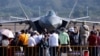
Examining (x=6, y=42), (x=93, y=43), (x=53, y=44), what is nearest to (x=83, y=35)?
(x=93, y=43)

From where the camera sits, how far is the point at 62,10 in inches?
4688

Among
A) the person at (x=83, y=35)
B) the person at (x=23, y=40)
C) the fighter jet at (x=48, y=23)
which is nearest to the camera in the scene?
the person at (x=23, y=40)

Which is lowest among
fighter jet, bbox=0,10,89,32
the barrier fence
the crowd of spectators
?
the barrier fence

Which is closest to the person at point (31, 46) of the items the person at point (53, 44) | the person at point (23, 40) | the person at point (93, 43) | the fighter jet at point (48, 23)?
the person at point (23, 40)

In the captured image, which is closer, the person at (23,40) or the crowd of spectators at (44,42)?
the crowd of spectators at (44,42)

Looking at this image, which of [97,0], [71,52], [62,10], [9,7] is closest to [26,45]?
[71,52]

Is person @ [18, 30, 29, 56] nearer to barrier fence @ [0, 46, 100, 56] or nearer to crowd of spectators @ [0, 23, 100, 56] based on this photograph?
crowd of spectators @ [0, 23, 100, 56]

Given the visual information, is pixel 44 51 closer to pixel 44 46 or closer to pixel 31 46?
pixel 44 46

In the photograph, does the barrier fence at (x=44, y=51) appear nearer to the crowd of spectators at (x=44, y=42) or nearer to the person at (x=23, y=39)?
the crowd of spectators at (x=44, y=42)

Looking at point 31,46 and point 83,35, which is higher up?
point 83,35

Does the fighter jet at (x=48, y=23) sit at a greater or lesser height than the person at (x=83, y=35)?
greater

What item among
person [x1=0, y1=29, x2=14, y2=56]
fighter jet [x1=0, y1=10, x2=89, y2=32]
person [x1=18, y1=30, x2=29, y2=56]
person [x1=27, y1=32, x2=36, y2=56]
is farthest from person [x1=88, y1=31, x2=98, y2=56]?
fighter jet [x1=0, y1=10, x2=89, y2=32]

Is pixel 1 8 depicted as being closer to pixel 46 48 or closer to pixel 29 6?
pixel 29 6

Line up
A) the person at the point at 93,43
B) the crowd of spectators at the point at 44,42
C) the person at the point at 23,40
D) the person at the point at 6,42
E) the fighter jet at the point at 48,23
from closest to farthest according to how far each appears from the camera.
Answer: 1. the person at the point at 6,42
2. the crowd of spectators at the point at 44,42
3. the person at the point at 23,40
4. the person at the point at 93,43
5. the fighter jet at the point at 48,23
